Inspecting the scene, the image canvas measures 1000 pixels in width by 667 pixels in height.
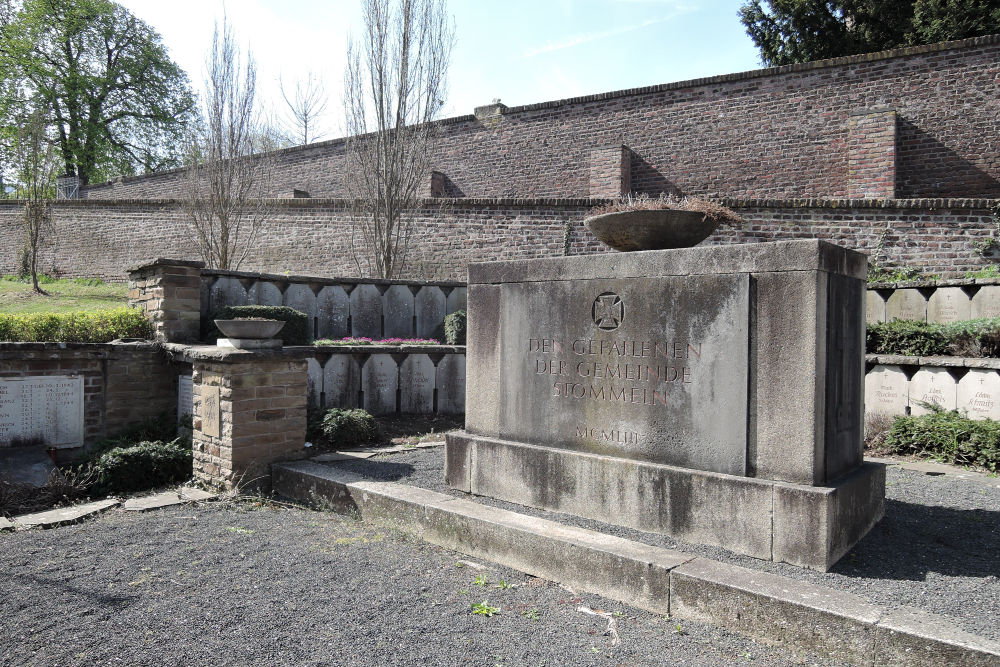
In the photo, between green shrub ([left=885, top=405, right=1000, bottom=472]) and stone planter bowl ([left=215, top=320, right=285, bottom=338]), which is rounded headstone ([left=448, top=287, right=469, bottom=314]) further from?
green shrub ([left=885, top=405, right=1000, bottom=472])

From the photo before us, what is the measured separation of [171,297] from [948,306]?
385 inches

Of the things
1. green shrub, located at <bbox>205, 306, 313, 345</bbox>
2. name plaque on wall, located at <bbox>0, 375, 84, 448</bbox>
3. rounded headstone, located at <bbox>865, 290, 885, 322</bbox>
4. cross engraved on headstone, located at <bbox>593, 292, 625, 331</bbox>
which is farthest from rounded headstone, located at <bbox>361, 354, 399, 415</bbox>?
rounded headstone, located at <bbox>865, 290, 885, 322</bbox>

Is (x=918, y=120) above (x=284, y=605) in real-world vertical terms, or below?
above

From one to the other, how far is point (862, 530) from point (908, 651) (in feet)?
4.89

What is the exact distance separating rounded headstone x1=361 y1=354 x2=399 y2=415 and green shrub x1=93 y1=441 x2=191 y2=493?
9.67 ft

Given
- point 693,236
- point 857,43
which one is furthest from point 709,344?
point 857,43

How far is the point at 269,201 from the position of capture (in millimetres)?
16109

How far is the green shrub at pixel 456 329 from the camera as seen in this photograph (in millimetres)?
10008

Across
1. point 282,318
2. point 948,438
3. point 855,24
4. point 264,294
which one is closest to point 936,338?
point 948,438

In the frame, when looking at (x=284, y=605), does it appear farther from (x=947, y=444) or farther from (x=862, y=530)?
(x=947, y=444)

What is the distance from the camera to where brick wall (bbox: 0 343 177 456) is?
610 cm

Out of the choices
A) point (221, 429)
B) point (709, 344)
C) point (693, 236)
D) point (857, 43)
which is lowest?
point (221, 429)

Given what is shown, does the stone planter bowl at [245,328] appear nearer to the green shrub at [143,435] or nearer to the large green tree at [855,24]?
the green shrub at [143,435]

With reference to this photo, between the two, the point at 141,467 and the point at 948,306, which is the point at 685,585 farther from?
the point at 948,306
